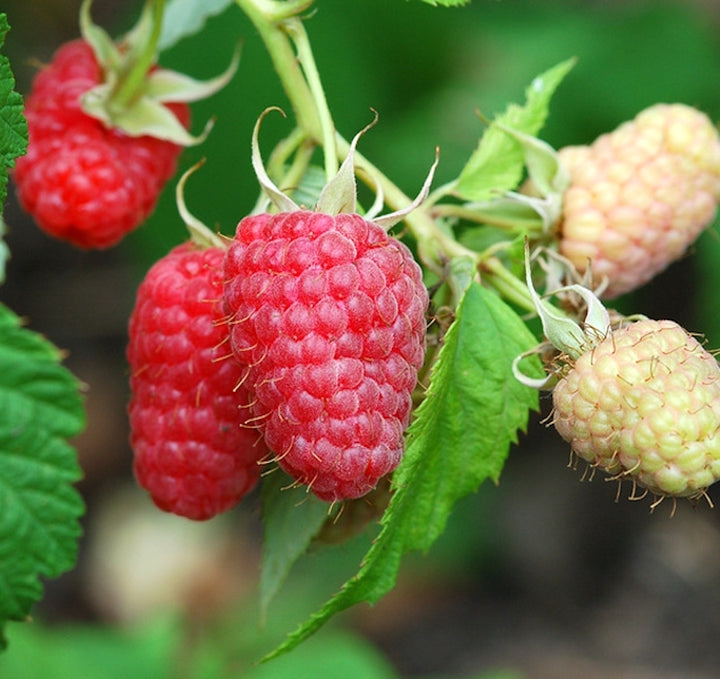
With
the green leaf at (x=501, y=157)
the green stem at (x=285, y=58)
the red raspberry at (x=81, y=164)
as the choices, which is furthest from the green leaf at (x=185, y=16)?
the green leaf at (x=501, y=157)

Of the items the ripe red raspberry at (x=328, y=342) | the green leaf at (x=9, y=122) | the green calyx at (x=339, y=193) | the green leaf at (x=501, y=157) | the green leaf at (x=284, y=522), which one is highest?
the green leaf at (x=9, y=122)

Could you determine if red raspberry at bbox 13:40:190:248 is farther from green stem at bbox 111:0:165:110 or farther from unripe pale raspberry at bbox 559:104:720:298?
unripe pale raspberry at bbox 559:104:720:298

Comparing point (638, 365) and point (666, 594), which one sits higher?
point (638, 365)

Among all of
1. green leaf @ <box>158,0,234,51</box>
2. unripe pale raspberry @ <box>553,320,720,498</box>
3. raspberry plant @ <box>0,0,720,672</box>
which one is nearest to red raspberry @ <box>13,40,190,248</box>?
raspberry plant @ <box>0,0,720,672</box>

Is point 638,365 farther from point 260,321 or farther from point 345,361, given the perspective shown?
point 260,321

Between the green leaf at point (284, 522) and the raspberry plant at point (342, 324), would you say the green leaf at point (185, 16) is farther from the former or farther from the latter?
the green leaf at point (284, 522)

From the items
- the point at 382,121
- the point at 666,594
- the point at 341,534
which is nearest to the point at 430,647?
the point at 666,594

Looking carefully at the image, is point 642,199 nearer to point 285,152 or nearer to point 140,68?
point 285,152
